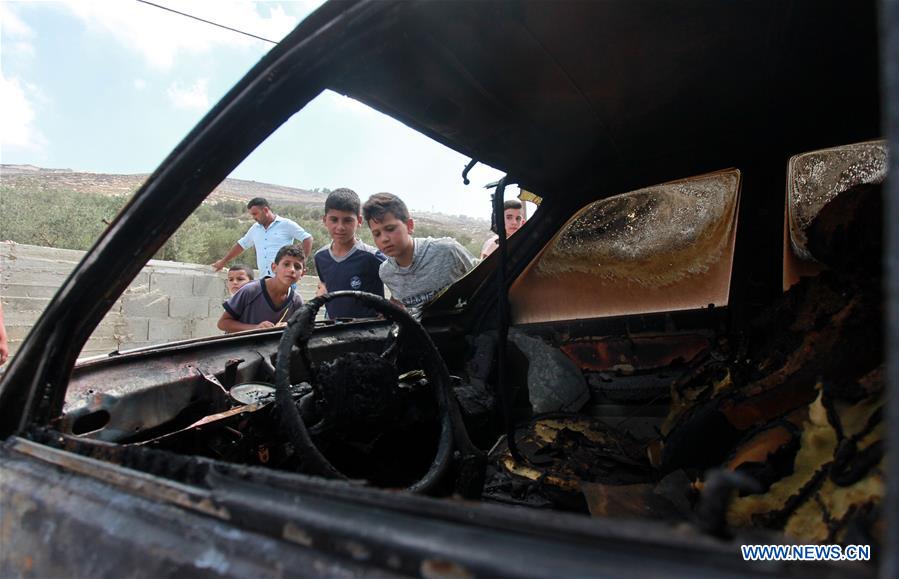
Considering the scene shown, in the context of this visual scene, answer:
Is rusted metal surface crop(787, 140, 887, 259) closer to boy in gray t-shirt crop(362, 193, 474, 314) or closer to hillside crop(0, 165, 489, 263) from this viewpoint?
boy in gray t-shirt crop(362, 193, 474, 314)

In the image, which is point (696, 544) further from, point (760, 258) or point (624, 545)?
point (760, 258)

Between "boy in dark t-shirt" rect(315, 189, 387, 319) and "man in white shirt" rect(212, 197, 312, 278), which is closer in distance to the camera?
"boy in dark t-shirt" rect(315, 189, 387, 319)

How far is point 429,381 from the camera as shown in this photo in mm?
1875

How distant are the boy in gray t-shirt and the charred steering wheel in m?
1.31

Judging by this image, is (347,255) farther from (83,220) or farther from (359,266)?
(83,220)

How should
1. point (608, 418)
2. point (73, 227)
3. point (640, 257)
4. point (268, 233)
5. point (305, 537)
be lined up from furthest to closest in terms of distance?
1. point (73, 227)
2. point (268, 233)
3. point (640, 257)
4. point (608, 418)
5. point (305, 537)

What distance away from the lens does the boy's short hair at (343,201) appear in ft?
13.7

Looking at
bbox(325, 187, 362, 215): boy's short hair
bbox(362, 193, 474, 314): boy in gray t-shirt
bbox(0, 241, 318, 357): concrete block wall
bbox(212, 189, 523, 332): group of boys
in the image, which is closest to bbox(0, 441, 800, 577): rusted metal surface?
bbox(212, 189, 523, 332): group of boys

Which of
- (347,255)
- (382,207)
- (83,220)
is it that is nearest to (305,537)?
(382,207)

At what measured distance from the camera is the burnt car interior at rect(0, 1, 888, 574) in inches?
41.1

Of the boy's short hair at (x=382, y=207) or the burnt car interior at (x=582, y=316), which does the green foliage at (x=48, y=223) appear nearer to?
the boy's short hair at (x=382, y=207)

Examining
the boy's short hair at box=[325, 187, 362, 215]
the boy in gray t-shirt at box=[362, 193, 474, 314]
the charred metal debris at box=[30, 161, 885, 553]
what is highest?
the boy's short hair at box=[325, 187, 362, 215]

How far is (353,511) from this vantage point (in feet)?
2.10

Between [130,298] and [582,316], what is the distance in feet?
31.0
